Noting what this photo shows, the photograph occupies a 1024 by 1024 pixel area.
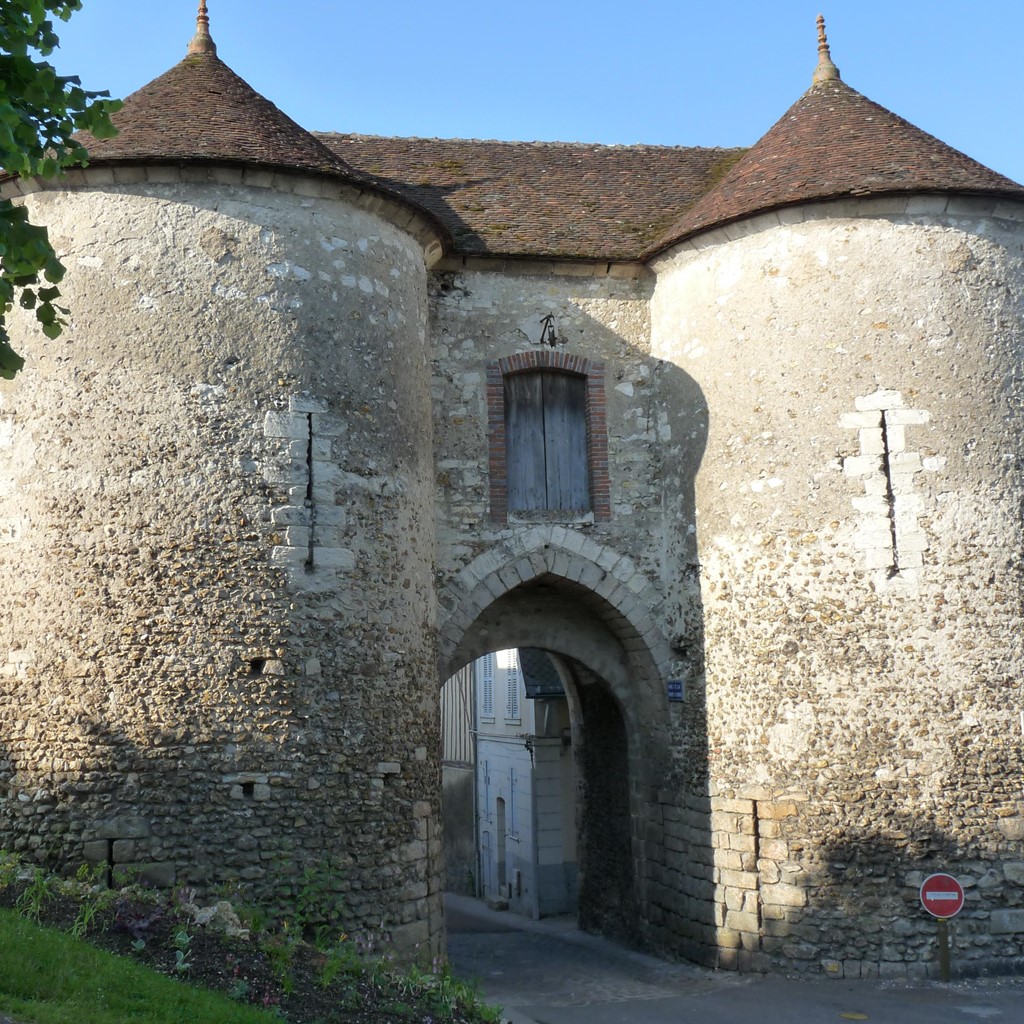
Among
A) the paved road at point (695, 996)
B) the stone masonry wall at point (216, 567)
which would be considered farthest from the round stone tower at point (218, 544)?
the paved road at point (695, 996)

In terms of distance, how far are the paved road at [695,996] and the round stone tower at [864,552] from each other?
0.38 metres

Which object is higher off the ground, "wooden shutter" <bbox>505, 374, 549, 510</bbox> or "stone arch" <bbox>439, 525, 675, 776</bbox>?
"wooden shutter" <bbox>505, 374, 549, 510</bbox>

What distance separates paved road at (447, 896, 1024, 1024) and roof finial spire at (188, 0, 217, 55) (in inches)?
360

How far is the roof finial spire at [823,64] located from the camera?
13117 mm

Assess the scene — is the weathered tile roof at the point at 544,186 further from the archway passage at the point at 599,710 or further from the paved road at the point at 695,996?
the paved road at the point at 695,996

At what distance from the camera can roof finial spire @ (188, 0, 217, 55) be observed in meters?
12.0

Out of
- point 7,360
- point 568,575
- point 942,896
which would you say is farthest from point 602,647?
point 7,360

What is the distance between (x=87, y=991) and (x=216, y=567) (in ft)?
13.1

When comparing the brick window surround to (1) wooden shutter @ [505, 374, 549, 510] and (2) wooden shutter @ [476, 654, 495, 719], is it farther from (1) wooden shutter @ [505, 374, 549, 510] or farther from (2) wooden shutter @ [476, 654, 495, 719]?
(2) wooden shutter @ [476, 654, 495, 719]

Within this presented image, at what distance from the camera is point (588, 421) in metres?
12.4

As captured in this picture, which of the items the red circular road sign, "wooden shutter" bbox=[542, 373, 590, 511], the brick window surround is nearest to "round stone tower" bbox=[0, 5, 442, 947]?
the brick window surround

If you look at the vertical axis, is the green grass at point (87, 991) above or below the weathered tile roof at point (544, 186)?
below

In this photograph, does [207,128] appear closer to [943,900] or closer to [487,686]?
[943,900]

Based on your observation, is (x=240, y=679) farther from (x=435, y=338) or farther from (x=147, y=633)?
(x=435, y=338)
